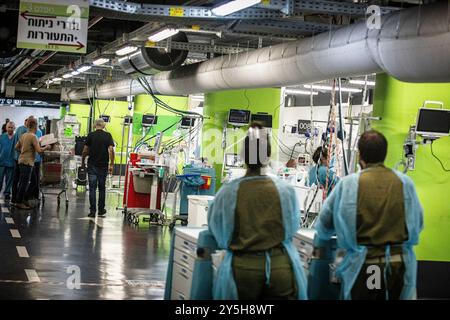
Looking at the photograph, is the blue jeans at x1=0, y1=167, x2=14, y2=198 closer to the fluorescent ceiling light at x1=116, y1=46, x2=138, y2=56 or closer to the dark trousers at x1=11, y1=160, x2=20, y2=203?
the dark trousers at x1=11, y1=160, x2=20, y2=203

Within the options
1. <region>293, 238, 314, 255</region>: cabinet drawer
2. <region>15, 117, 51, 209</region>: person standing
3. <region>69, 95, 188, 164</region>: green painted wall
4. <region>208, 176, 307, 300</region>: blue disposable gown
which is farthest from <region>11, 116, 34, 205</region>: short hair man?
<region>208, 176, 307, 300</region>: blue disposable gown

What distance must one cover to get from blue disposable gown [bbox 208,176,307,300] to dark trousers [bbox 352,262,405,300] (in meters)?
0.40

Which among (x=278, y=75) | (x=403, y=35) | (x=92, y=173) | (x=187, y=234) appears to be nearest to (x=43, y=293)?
(x=187, y=234)

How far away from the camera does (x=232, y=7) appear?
8.30 meters

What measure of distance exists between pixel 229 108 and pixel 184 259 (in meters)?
11.4

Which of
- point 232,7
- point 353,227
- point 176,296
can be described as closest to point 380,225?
point 353,227

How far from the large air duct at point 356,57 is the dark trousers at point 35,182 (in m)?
3.75

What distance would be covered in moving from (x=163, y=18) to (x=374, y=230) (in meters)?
→ 5.30

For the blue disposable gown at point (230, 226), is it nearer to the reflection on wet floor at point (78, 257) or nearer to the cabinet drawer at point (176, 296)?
the cabinet drawer at point (176, 296)

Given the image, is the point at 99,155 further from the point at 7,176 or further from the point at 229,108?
the point at 229,108

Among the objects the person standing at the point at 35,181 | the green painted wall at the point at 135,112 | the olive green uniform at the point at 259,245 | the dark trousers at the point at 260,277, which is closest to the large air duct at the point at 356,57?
the olive green uniform at the point at 259,245

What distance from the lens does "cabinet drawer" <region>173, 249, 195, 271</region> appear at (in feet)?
18.8
